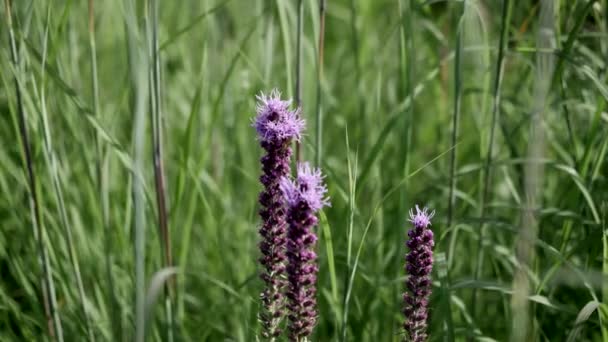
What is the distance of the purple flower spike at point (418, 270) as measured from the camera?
1.79 m

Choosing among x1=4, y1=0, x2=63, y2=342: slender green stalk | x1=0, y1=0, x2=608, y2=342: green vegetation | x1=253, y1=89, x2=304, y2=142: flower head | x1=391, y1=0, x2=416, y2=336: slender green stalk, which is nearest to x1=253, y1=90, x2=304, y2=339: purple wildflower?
x1=253, y1=89, x2=304, y2=142: flower head

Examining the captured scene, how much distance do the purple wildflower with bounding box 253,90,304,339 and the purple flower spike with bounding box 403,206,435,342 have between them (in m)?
0.38

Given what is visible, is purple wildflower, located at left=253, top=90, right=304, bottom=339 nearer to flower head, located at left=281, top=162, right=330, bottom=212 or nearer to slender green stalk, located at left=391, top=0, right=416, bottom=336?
flower head, located at left=281, top=162, right=330, bottom=212

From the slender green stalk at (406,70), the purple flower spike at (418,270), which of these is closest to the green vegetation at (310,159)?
the slender green stalk at (406,70)

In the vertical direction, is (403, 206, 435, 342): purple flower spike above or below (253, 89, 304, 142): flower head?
below

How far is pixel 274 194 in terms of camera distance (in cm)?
192

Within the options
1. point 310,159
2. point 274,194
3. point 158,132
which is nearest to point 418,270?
point 274,194

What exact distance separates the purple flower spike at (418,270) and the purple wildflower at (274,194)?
1.23ft

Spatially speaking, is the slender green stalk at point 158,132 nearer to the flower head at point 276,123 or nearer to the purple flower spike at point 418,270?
the flower head at point 276,123

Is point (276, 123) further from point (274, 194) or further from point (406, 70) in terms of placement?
point (406, 70)

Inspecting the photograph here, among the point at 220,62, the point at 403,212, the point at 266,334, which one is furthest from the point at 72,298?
the point at 220,62

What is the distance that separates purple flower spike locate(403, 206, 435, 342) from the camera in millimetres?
1793

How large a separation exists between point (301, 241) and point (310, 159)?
153 centimetres

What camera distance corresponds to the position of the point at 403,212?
8.49 feet
